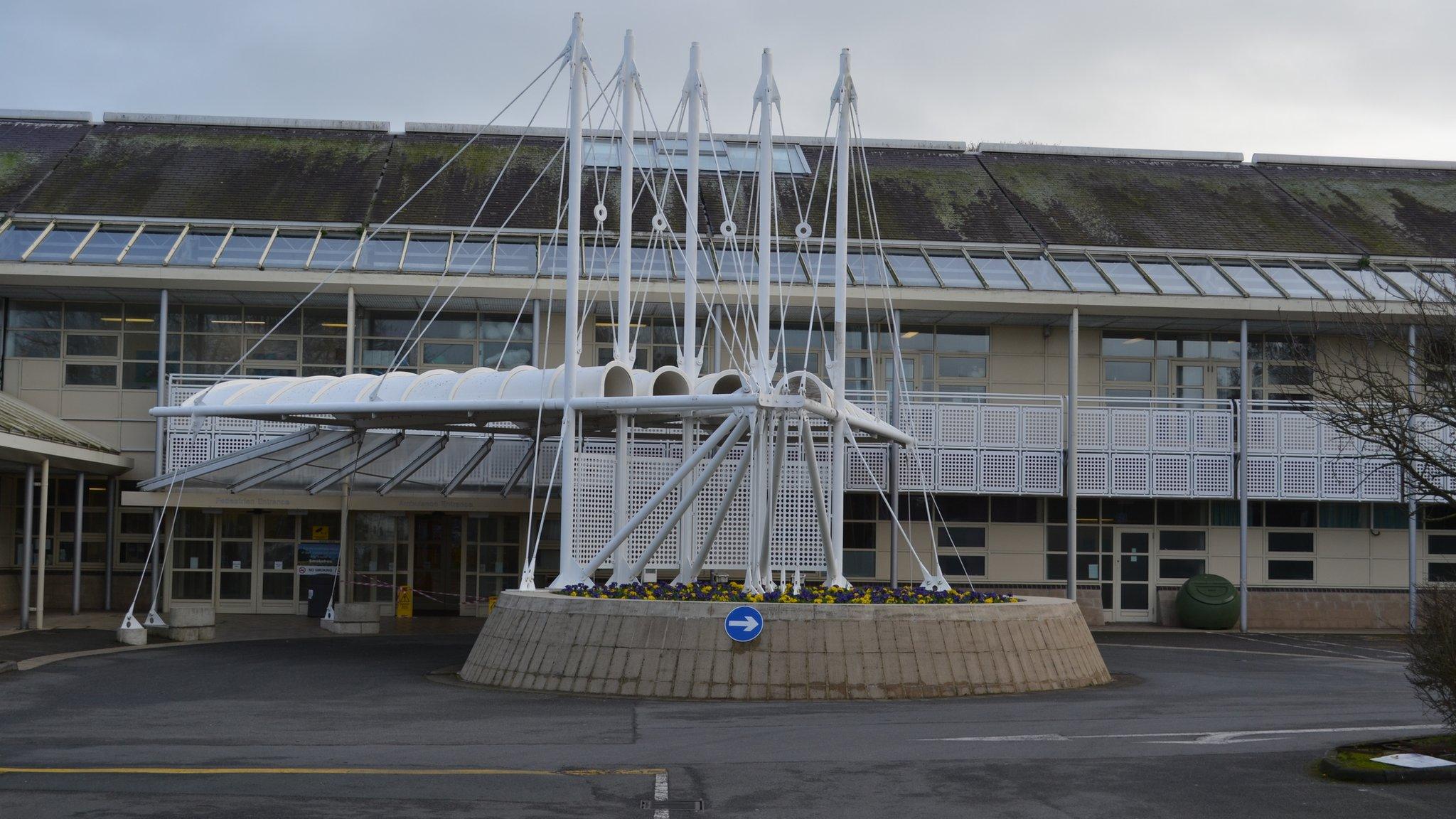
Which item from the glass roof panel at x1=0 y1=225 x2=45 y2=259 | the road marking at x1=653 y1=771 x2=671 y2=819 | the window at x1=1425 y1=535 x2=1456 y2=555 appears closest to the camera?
the road marking at x1=653 y1=771 x2=671 y2=819

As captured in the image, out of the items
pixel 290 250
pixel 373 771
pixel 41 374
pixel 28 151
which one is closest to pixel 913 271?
pixel 290 250

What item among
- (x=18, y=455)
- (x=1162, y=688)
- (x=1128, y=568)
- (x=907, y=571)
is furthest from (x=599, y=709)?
(x=1128, y=568)

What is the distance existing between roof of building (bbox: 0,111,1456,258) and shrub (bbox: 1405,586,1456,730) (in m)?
20.2

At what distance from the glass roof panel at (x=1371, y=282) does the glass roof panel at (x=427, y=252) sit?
686 inches

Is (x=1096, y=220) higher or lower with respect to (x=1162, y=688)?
higher

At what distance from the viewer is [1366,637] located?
26.8 metres

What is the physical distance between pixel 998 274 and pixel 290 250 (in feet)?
44.2

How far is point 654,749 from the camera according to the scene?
37.8 feet

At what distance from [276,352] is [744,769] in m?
20.3

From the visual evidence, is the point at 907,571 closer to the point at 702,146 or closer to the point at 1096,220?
the point at 1096,220

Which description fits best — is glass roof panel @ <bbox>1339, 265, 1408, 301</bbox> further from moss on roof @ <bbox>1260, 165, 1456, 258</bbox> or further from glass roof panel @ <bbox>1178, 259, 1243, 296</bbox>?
glass roof panel @ <bbox>1178, 259, 1243, 296</bbox>

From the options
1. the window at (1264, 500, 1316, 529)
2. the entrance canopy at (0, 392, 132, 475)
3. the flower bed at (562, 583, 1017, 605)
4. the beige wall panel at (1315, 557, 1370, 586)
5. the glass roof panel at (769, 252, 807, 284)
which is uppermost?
Result: the glass roof panel at (769, 252, 807, 284)

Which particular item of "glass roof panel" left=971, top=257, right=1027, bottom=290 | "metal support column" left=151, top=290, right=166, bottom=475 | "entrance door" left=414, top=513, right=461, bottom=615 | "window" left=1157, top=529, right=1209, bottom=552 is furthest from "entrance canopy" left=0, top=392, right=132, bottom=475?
"window" left=1157, top=529, right=1209, bottom=552

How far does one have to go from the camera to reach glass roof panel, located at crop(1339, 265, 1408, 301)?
28.4 meters
